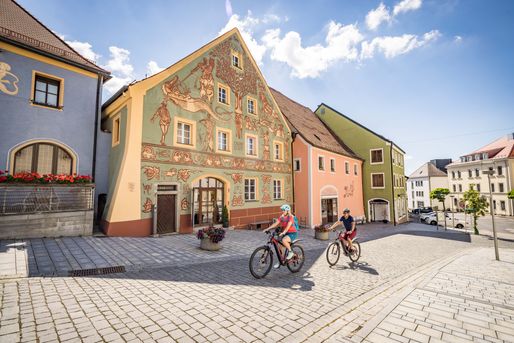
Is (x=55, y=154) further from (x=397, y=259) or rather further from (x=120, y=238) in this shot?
(x=397, y=259)

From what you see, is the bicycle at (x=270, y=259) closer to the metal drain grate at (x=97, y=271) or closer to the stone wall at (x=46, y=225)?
the metal drain grate at (x=97, y=271)

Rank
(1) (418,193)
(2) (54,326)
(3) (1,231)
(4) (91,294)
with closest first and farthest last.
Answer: (2) (54,326)
(4) (91,294)
(3) (1,231)
(1) (418,193)

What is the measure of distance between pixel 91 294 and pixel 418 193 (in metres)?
81.3

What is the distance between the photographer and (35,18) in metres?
12.9

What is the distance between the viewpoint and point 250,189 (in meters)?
16.9

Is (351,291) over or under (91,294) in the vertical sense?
under

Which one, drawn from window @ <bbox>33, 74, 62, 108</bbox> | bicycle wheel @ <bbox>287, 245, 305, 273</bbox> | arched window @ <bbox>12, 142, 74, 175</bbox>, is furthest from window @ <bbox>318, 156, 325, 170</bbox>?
window @ <bbox>33, 74, 62, 108</bbox>

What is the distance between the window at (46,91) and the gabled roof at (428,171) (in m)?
78.3

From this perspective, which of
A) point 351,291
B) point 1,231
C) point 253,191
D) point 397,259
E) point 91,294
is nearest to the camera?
point 91,294

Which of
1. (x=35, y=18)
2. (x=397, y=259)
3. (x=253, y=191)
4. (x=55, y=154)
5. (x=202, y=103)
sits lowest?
(x=397, y=259)

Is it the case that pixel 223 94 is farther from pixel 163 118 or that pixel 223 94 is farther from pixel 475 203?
pixel 475 203

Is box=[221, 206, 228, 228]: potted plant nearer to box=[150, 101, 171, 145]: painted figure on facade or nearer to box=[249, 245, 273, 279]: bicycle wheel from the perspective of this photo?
box=[150, 101, 171, 145]: painted figure on facade

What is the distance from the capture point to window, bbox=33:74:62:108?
10989 mm

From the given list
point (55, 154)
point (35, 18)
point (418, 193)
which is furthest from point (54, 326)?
point (418, 193)
